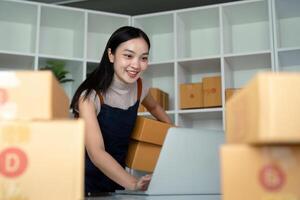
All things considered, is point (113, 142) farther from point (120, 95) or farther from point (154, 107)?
point (154, 107)

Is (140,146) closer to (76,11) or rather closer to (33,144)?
(33,144)

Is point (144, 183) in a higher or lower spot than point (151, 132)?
lower

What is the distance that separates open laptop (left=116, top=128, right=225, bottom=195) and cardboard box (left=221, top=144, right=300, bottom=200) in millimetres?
506

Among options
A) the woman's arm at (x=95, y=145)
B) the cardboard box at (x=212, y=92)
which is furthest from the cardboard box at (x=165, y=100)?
the woman's arm at (x=95, y=145)

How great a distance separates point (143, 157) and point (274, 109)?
1183 mm

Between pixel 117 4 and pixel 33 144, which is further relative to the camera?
pixel 117 4

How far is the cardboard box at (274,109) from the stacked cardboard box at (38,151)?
10.3 inches

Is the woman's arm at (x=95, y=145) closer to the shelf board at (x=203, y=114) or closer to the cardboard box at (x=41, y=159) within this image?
the cardboard box at (x=41, y=159)

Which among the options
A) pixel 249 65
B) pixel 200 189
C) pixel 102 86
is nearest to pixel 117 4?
pixel 249 65

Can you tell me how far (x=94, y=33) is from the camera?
349 centimetres

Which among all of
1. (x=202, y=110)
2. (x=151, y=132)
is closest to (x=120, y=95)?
(x=151, y=132)

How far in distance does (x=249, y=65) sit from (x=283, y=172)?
2664 mm

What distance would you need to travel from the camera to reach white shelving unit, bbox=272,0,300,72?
286 centimetres

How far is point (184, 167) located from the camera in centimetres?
113
